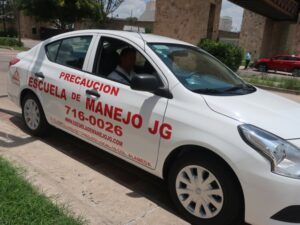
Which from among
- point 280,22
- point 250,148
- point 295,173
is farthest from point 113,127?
point 280,22

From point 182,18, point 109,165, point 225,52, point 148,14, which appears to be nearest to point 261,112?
point 109,165

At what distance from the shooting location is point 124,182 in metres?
4.15

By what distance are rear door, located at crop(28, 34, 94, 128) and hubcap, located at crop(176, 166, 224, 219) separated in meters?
1.73

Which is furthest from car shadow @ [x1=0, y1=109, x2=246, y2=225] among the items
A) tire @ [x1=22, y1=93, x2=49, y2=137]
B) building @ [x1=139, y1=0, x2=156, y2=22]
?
building @ [x1=139, y1=0, x2=156, y2=22]

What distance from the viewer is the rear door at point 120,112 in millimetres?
3541

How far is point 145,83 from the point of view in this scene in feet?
11.4

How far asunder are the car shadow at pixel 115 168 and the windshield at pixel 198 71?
1.24m

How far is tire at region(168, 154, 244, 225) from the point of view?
9.88ft

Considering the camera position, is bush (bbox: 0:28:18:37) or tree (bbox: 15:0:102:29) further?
bush (bbox: 0:28:18:37)

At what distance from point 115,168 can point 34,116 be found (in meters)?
1.52

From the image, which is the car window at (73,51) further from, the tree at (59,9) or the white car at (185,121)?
the tree at (59,9)

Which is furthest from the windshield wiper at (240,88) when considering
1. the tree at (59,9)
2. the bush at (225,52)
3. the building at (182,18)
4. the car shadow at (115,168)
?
the tree at (59,9)

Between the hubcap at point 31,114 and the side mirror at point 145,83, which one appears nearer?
the side mirror at point 145,83

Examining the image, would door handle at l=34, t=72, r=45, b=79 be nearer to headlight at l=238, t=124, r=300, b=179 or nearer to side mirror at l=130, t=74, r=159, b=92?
side mirror at l=130, t=74, r=159, b=92
